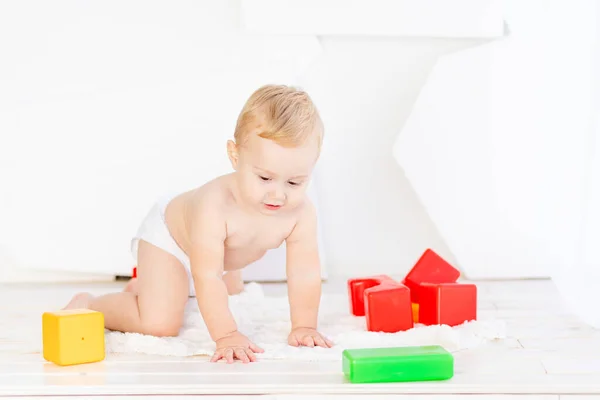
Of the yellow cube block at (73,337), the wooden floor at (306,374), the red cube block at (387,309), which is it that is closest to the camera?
the wooden floor at (306,374)

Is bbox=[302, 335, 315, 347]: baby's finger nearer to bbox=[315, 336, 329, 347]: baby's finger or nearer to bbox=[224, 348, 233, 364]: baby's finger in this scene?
bbox=[315, 336, 329, 347]: baby's finger

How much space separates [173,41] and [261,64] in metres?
0.24

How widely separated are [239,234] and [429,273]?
0.44 m

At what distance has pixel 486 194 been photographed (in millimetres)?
2049

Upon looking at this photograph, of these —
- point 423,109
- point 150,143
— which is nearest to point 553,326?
point 423,109

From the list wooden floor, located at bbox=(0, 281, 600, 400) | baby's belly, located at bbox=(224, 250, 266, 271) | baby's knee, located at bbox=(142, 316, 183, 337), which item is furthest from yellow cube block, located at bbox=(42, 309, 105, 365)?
baby's belly, located at bbox=(224, 250, 266, 271)

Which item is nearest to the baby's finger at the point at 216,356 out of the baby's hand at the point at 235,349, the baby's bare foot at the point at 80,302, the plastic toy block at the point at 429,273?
the baby's hand at the point at 235,349

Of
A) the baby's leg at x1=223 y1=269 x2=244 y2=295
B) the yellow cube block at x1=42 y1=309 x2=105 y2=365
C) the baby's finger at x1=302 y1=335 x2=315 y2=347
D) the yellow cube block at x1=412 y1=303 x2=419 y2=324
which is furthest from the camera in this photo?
the baby's leg at x1=223 y1=269 x2=244 y2=295

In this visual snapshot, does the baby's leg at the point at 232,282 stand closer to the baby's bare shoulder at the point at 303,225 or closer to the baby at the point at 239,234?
the baby at the point at 239,234

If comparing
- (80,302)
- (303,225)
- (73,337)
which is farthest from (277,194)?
(80,302)

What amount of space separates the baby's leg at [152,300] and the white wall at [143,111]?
2.06ft

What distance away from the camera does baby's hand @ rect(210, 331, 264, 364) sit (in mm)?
1159

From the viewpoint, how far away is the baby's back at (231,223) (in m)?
1.29

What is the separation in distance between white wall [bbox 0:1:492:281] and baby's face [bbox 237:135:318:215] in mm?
763
